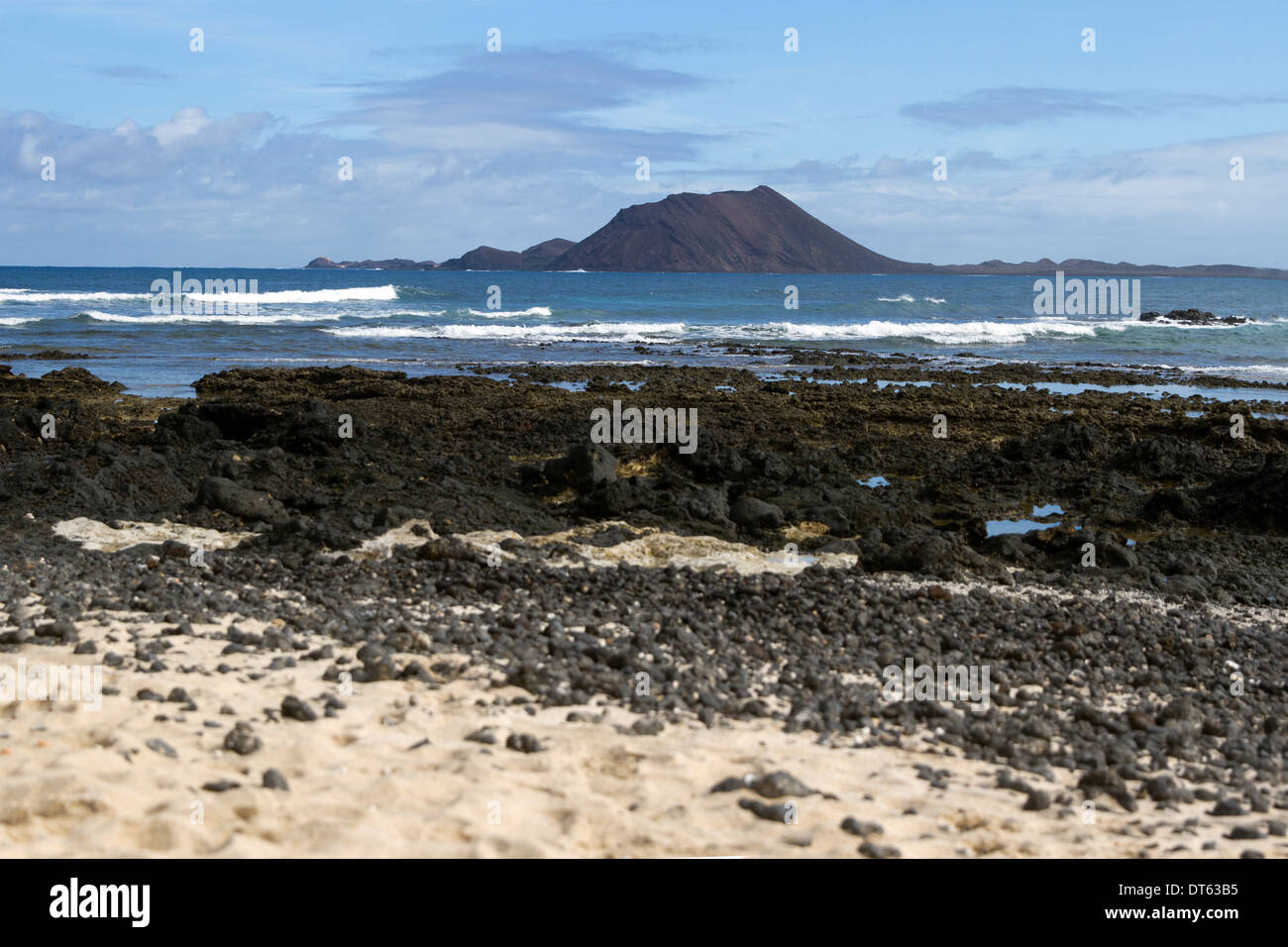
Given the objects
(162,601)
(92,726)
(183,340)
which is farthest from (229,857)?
(183,340)

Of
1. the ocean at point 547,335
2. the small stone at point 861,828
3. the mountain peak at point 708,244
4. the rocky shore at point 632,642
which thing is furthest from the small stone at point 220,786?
the mountain peak at point 708,244

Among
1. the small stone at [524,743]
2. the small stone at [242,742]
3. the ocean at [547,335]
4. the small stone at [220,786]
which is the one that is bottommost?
the small stone at [524,743]

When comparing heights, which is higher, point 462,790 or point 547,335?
point 547,335

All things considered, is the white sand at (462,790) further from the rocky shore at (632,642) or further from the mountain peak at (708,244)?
the mountain peak at (708,244)

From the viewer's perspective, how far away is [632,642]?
718cm

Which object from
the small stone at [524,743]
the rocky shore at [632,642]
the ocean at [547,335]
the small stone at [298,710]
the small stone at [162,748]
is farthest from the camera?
the ocean at [547,335]

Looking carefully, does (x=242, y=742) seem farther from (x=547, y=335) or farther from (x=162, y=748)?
(x=547, y=335)

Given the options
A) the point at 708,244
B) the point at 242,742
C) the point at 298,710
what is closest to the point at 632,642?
the point at 298,710

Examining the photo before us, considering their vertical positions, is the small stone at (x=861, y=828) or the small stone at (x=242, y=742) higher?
the small stone at (x=242, y=742)

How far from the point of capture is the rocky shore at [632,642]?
15.5 feet

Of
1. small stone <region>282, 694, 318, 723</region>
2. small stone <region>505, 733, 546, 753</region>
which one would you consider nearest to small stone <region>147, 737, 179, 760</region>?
small stone <region>282, 694, 318, 723</region>

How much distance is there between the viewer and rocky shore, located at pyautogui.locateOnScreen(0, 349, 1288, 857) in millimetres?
4719

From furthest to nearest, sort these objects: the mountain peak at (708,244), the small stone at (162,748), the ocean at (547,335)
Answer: the mountain peak at (708,244)
the ocean at (547,335)
the small stone at (162,748)
